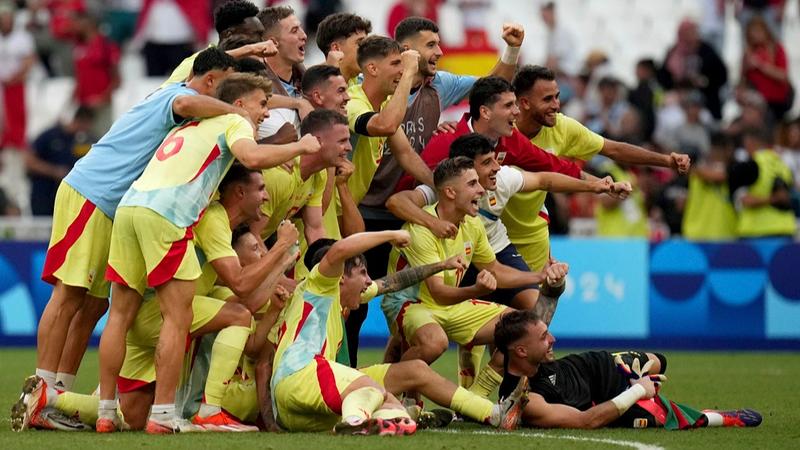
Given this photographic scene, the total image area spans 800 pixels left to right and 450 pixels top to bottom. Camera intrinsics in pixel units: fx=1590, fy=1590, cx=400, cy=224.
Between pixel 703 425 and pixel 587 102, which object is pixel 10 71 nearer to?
pixel 587 102

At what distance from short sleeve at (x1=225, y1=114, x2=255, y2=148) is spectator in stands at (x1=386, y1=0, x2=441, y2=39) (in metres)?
11.1

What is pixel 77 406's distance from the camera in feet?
32.1

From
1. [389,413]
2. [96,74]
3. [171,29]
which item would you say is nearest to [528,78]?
[389,413]

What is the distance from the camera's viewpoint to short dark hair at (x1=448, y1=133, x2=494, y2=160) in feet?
35.8

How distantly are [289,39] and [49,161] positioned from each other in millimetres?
8498

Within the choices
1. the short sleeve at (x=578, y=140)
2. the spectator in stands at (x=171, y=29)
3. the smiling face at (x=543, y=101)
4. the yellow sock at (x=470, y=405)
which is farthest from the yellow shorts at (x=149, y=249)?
the spectator in stands at (x=171, y=29)

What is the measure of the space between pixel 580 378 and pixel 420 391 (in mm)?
1030

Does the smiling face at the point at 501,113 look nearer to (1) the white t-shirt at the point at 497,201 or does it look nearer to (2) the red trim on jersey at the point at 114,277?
(1) the white t-shirt at the point at 497,201

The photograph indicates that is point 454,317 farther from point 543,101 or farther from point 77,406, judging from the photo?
point 77,406

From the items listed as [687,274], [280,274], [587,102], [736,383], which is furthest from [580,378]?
[587,102]

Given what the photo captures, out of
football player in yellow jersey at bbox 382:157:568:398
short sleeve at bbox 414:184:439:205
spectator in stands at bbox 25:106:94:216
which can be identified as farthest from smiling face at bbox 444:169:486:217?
spectator in stands at bbox 25:106:94:216

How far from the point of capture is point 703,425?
10125mm

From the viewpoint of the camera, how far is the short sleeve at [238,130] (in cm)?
929

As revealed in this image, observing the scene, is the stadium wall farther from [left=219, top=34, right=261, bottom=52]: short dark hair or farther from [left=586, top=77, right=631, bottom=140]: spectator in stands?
[left=219, top=34, right=261, bottom=52]: short dark hair
